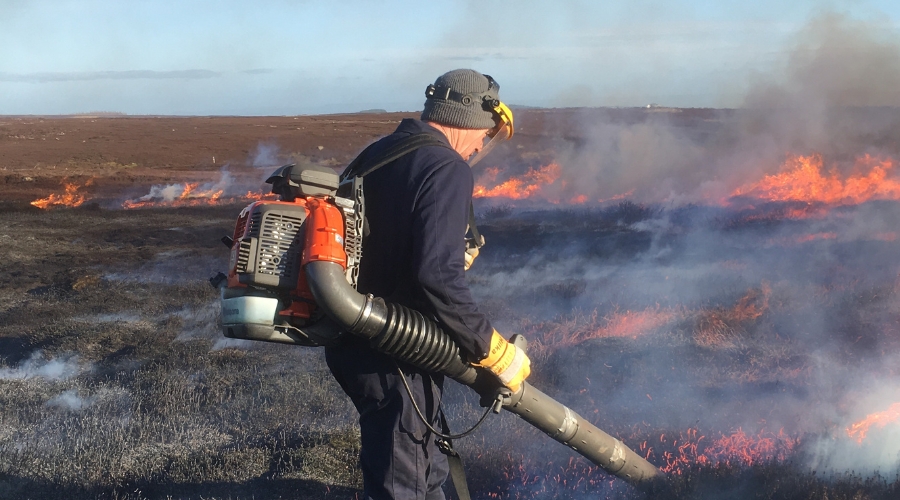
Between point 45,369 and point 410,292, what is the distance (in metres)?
5.01

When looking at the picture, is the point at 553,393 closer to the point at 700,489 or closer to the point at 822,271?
the point at 700,489

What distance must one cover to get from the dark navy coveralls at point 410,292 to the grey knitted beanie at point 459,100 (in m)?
0.09

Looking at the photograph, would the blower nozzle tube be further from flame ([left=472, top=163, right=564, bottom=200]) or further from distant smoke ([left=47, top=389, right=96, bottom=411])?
flame ([left=472, top=163, right=564, bottom=200])

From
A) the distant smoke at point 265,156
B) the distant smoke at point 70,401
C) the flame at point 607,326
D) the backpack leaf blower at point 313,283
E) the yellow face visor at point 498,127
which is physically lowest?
the distant smoke at point 70,401

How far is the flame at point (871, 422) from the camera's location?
4.08m

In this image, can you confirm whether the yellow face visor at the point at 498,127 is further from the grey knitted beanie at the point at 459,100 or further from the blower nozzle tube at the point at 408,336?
the blower nozzle tube at the point at 408,336

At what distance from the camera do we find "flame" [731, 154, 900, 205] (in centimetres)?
1488

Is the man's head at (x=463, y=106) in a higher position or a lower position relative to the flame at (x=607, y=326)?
higher

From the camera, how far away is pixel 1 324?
24.7 ft

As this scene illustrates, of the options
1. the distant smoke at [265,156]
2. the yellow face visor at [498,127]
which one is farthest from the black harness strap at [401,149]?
the distant smoke at [265,156]

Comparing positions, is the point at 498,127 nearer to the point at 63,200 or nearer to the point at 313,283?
the point at 313,283

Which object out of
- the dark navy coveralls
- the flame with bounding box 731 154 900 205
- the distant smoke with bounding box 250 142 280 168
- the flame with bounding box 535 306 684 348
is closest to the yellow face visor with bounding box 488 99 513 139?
the dark navy coveralls

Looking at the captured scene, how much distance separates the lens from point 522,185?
20.2 meters

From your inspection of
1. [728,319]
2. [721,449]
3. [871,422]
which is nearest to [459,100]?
[721,449]
